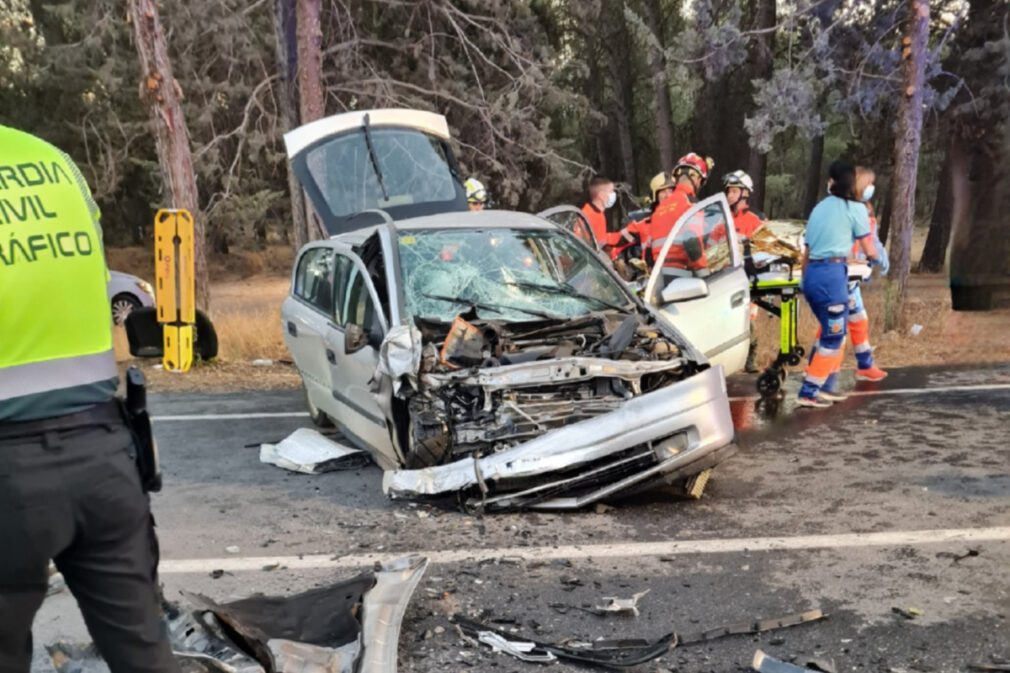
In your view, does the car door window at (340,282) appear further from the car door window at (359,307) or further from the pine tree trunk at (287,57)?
the pine tree trunk at (287,57)

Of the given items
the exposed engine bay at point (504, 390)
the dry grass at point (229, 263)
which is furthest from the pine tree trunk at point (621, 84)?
the exposed engine bay at point (504, 390)

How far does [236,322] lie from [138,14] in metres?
4.28

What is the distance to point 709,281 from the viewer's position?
672 cm

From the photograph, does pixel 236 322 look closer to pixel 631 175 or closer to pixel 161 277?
pixel 161 277

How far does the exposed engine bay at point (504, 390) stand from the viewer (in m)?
4.86

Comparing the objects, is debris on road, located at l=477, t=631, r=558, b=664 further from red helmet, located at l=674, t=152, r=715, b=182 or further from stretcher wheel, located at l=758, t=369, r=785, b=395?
red helmet, located at l=674, t=152, r=715, b=182

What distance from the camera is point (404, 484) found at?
4797 mm

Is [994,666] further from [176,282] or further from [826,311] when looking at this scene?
[176,282]

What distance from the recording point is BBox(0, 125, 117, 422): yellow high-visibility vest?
80.1 inches

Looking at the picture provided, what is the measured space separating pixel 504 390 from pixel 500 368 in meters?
0.15

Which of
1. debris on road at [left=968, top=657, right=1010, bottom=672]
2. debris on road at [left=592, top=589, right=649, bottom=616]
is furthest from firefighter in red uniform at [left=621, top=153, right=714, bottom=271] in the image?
debris on road at [left=968, top=657, right=1010, bottom=672]

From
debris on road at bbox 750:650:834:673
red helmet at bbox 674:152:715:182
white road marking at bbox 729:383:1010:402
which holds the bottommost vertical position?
white road marking at bbox 729:383:1010:402

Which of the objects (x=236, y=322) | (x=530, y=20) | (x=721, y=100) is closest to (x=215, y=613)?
(x=236, y=322)

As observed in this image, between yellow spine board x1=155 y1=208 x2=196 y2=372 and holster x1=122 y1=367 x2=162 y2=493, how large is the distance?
6911mm
